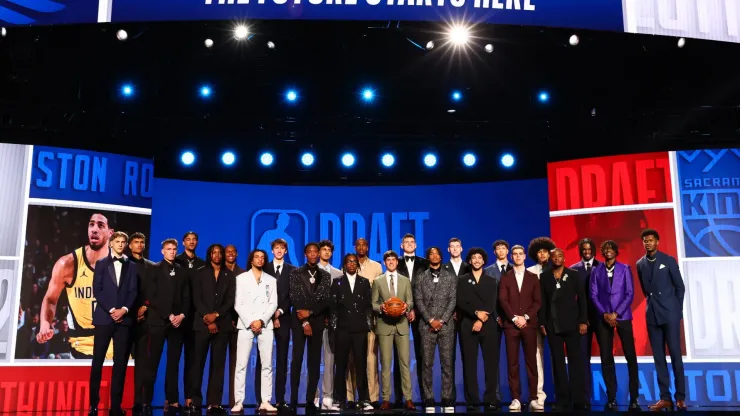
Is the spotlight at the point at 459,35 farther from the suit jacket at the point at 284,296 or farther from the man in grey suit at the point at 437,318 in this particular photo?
the suit jacket at the point at 284,296

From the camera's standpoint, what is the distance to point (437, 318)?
704 cm

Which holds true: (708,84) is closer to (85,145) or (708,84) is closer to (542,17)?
(542,17)

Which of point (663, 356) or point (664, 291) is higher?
point (664, 291)

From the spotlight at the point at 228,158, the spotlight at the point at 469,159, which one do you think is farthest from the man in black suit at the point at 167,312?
the spotlight at the point at 469,159

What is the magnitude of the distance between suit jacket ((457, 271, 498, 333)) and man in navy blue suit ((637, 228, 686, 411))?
1589 millimetres

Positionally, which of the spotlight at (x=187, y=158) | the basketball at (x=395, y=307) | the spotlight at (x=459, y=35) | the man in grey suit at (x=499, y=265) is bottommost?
the basketball at (x=395, y=307)

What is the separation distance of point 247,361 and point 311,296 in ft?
2.86

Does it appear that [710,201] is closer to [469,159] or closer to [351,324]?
[469,159]

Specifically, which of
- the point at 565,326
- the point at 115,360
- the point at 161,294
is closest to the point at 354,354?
the point at 161,294

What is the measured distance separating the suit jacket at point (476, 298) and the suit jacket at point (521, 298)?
4.2 inches

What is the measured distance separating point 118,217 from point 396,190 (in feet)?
12.5

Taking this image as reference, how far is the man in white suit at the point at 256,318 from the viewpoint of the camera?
683 centimetres

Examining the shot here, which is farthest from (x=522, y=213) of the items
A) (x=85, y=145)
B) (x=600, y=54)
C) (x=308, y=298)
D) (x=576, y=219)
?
(x=85, y=145)

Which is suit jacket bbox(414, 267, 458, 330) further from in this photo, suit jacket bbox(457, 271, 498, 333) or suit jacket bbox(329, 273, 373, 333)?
suit jacket bbox(329, 273, 373, 333)
